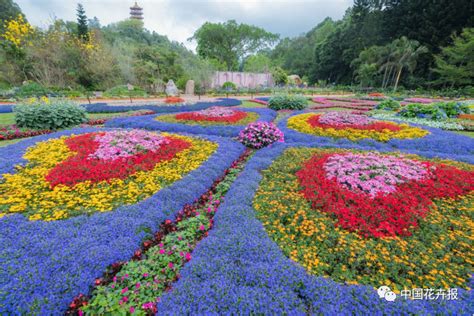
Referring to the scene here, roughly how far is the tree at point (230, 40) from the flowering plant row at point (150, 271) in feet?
180

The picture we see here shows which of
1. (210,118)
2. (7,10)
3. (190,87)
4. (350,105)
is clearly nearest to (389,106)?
(350,105)

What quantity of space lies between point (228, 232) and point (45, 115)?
11.3 meters

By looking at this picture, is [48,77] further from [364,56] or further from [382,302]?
[364,56]

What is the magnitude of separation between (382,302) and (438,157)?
21.0 ft

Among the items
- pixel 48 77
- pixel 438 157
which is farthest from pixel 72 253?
pixel 48 77

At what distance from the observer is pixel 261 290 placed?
7.90ft

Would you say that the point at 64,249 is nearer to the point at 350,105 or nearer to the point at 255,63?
the point at 350,105

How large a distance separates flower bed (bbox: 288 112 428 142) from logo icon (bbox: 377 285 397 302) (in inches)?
270

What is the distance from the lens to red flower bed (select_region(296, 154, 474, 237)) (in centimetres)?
350

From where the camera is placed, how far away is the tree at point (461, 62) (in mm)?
28886

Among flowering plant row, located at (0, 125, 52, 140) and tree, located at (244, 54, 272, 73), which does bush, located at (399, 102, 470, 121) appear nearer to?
flowering plant row, located at (0, 125, 52, 140)

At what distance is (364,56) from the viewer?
4150 centimetres

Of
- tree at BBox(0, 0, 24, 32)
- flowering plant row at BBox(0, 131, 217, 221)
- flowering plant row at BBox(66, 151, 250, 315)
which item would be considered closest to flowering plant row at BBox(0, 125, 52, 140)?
flowering plant row at BBox(0, 131, 217, 221)

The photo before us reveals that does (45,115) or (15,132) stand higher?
(45,115)
